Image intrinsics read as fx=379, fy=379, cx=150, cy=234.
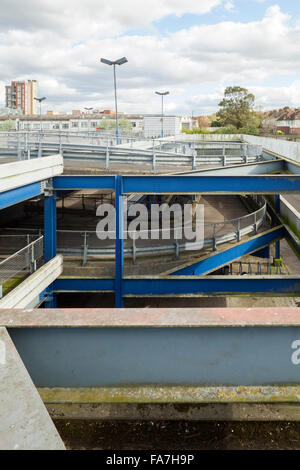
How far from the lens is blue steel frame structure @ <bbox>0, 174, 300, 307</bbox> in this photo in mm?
12047

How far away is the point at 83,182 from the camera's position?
12414 millimetres

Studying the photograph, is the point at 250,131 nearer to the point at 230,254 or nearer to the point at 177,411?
the point at 230,254

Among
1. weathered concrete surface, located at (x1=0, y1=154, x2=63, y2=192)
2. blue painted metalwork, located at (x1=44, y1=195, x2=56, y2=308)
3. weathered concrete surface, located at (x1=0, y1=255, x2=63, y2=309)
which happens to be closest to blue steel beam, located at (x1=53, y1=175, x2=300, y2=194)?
weathered concrete surface, located at (x1=0, y1=154, x2=63, y2=192)

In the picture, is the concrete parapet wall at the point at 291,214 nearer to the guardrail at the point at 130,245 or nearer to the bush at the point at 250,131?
the guardrail at the point at 130,245

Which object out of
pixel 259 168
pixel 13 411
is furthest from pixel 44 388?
pixel 259 168

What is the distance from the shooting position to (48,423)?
6.30 feet

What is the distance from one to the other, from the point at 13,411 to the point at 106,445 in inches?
30.9

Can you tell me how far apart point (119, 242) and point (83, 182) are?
2289 mm

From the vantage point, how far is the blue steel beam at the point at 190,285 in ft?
42.5

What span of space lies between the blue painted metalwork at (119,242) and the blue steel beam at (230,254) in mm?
2102

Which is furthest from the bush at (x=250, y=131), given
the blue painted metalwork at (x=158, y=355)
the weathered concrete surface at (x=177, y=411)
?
the weathered concrete surface at (x=177, y=411)

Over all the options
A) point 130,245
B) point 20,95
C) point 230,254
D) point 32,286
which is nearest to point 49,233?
point 32,286

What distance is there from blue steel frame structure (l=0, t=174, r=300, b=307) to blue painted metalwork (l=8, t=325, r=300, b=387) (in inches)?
344
